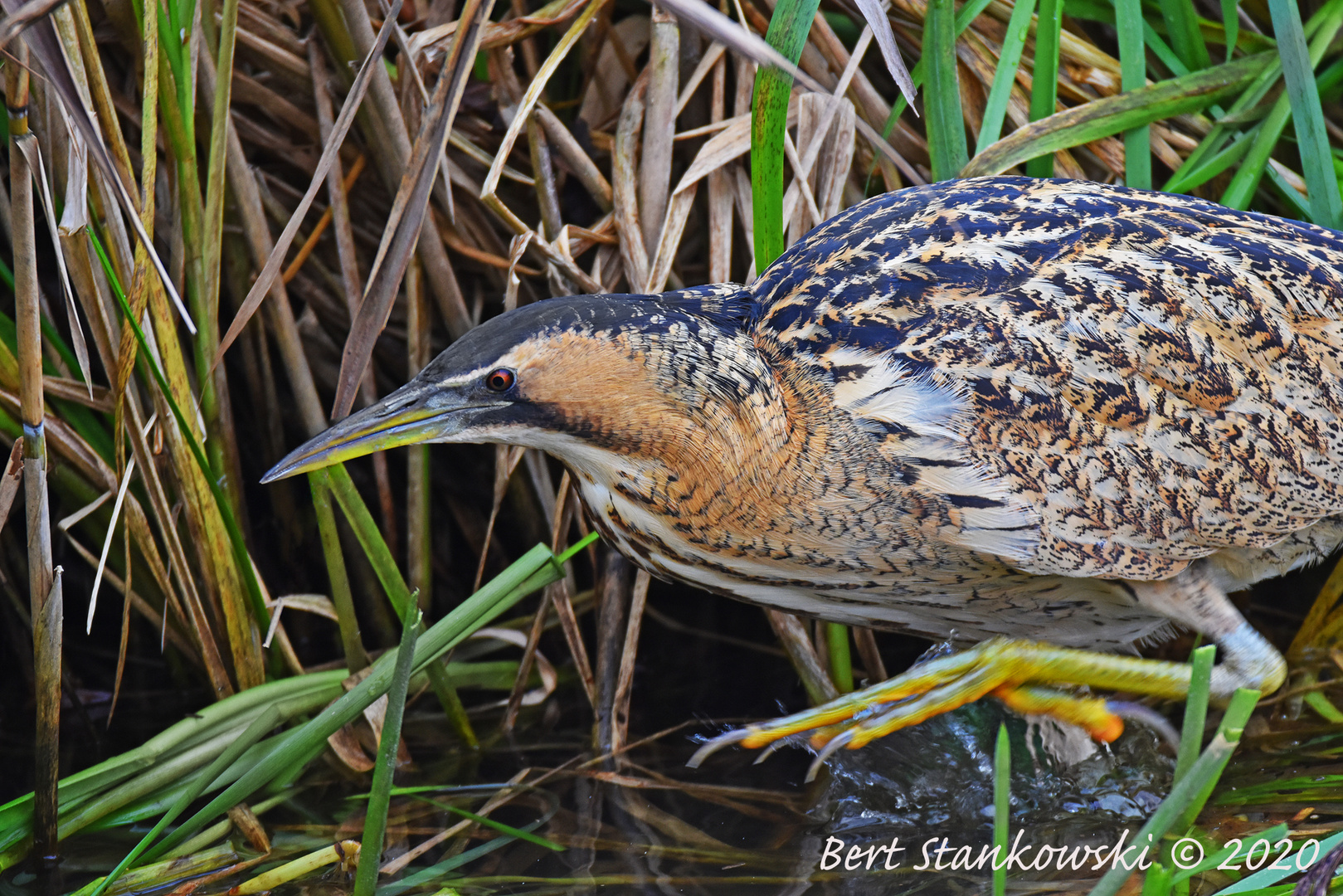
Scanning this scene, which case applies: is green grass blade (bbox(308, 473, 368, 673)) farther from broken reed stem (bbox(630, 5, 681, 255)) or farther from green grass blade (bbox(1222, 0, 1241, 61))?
green grass blade (bbox(1222, 0, 1241, 61))

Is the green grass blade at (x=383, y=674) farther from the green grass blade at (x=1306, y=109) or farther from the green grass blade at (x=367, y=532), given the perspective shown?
the green grass blade at (x=1306, y=109)

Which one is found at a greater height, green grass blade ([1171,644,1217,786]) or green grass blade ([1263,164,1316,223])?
green grass blade ([1263,164,1316,223])

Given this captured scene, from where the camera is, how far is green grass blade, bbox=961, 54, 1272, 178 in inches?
78.3

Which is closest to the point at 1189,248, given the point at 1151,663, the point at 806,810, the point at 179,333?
the point at 1151,663

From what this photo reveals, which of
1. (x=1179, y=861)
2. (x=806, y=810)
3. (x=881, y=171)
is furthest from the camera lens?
(x=881, y=171)

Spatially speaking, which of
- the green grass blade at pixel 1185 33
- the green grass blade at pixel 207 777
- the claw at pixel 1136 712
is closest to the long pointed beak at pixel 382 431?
the green grass blade at pixel 207 777

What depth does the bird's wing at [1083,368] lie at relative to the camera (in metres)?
1.58

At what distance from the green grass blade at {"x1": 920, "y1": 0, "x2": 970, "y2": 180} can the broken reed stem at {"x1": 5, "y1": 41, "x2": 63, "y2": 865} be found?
1.32 metres

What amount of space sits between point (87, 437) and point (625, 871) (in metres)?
1.11

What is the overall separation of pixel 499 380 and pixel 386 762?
0.50 m

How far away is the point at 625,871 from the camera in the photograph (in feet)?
5.64

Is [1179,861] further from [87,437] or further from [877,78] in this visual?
[87,437]

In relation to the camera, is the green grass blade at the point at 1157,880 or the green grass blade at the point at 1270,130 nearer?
the green grass blade at the point at 1157,880

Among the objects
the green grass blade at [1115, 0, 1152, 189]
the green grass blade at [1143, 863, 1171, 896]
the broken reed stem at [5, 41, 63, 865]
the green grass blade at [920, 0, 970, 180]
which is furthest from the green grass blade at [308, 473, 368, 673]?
the green grass blade at [1115, 0, 1152, 189]
